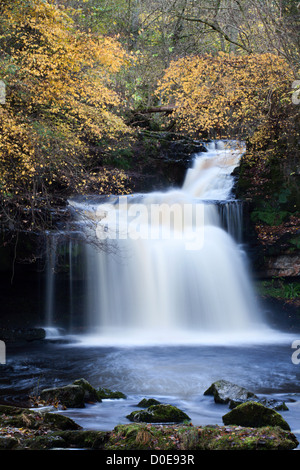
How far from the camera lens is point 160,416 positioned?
5008 mm

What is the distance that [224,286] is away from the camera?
493 inches

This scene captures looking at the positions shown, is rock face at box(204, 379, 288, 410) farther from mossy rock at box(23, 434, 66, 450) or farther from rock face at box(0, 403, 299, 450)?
mossy rock at box(23, 434, 66, 450)

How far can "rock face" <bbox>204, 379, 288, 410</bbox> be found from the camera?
5.72 meters

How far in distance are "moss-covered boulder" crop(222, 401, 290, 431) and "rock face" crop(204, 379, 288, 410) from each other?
0.98 metres

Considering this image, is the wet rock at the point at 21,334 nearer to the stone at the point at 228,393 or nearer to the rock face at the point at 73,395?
the rock face at the point at 73,395

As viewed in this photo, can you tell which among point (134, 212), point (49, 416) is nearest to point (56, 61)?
point (134, 212)

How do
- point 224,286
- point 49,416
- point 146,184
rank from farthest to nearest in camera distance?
point 146,184, point 224,286, point 49,416

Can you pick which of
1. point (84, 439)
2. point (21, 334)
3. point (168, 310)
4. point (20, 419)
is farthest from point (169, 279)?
point (84, 439)

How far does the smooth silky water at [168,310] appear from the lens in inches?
303
